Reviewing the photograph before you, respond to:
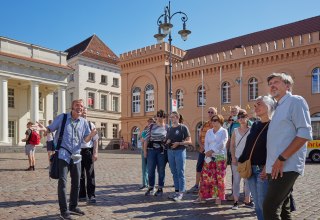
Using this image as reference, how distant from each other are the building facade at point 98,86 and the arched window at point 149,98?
11.0 metres

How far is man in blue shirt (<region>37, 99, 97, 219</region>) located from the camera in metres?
5.57

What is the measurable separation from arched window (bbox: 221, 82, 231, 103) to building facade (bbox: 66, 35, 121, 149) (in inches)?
796

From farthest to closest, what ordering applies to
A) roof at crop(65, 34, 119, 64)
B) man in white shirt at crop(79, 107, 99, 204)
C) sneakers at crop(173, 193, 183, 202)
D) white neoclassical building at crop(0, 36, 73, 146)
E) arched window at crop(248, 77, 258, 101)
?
roof at crop(65, 34, 119, 64)
white neoclassical building at crop(0, 36, 73, 146)
arched window at crop(248, 77, 258, 101)
sneakers at crop(173, 193, 183, 202)
man in white shirt at crop(79, 107, 99, 204)

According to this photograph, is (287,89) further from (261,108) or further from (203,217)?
(203,217)

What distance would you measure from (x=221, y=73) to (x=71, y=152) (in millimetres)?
29612

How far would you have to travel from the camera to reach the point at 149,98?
131 ft

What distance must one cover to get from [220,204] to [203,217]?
1.22 m

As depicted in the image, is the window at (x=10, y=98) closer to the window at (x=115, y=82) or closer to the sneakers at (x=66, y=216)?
the window at (x=115, y=82)

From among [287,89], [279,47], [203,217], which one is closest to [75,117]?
[203,217]

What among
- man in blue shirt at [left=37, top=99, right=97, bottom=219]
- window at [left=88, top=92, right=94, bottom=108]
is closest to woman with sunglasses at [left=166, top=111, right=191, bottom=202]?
man in blue shirt at [left=37, top=99, right=97, bottom=219]

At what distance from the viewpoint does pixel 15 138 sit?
37250 millimetres

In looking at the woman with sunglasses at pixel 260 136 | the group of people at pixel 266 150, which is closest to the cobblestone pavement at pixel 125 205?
the group of people at pixel 266 150

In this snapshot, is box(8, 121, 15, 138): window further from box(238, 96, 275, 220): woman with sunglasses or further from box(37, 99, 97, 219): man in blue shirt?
box(238, 96, 275, 220): woman with sunglasses

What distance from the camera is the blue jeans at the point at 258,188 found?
3872mm
